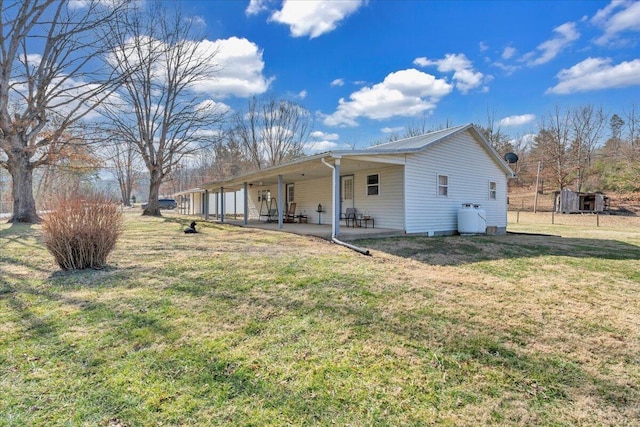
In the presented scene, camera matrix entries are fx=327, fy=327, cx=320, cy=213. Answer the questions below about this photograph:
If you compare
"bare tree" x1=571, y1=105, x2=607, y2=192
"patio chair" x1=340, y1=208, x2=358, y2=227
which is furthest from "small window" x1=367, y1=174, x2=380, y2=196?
"bare tree" x1=571, y1=105, x2=607, y2=192

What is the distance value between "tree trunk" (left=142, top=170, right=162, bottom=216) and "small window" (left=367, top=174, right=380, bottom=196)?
16277 mm

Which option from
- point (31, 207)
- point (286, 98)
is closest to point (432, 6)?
point (31, 207)

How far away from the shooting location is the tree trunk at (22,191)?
1381 centimetres

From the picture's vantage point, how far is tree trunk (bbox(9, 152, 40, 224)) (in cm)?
1381

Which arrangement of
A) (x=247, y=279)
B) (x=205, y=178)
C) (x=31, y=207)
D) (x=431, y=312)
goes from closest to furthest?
(x=431, y=312) < (x=247, y=279) < (x=31, y=207) < (x=205, y=178)

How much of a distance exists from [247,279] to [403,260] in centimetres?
322

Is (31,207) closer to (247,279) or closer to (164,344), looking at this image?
(247,279)

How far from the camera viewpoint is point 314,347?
2.86 m

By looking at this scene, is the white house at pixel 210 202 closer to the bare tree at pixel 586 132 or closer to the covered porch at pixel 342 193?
the covered porch at pixel 342 193

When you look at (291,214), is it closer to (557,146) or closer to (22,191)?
(22,191)

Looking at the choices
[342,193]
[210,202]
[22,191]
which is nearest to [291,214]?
[342,193]

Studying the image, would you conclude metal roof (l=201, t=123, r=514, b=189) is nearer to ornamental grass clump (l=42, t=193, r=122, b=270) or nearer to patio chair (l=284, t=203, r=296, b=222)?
patio chair (l=284, t=203, r=296, b=222)

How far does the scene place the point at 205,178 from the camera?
47.0 meters

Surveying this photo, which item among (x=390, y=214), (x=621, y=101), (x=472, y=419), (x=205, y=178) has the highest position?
(x=621, y=101)
